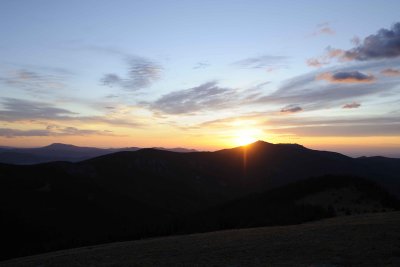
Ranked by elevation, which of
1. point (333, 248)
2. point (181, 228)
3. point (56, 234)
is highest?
point (333, 248)

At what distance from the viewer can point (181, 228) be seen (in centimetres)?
4516

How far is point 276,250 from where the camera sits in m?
21.2

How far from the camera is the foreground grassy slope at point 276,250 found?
18.7 meters

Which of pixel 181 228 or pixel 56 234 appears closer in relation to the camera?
pixel 181 228

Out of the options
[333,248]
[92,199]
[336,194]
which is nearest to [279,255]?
[333,248]

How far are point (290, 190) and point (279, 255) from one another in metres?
46.1

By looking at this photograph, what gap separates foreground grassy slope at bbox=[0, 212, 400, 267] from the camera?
61.4 feet

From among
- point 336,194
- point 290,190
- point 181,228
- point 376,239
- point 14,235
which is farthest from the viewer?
point 14,235

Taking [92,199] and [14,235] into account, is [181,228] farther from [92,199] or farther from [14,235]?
[92,199]

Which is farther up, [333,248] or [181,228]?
[333,248]

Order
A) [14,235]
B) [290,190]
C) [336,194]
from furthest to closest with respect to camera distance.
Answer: [14,235] < [290,190] < [336,194]

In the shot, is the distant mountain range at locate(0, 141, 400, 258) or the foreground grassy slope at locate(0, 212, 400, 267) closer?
the foreground grassy slope at locate(0, 212, 400, 267)

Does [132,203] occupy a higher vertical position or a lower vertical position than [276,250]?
lower

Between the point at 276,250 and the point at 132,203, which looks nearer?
the point at 276,250
